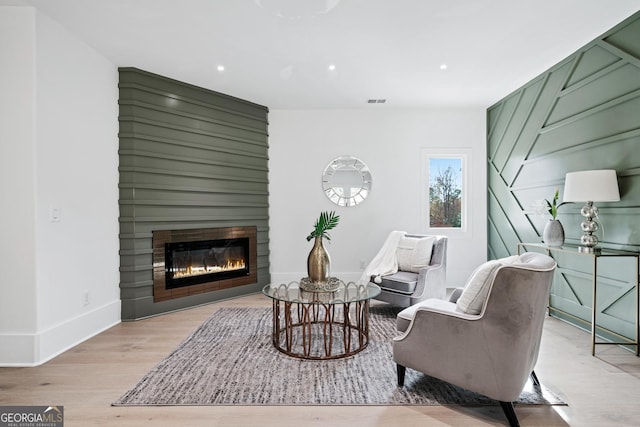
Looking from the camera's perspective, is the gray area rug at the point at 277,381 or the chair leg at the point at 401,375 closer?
the gray area rug at the point at 277,381

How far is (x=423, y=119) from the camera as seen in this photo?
4875 millimetres

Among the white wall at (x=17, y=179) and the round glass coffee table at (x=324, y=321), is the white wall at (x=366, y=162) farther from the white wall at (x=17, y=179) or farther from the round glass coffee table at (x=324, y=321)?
the white wall at (x=17, y=179)

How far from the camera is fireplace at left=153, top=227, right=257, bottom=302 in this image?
3.69 m

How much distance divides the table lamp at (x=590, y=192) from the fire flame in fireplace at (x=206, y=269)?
12.4 ft

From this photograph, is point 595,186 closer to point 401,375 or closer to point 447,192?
point 401,375

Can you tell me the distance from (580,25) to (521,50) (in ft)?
1.56

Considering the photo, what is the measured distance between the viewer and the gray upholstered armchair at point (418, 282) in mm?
3406

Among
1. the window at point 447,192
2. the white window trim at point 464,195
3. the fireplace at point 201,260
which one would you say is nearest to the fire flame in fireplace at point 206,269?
the fireplace at point 201,260

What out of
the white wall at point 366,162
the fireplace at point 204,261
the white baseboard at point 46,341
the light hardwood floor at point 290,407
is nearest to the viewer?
the light hardwood floor at point 290,407

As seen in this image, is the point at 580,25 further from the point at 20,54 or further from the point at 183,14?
the point at 20,54

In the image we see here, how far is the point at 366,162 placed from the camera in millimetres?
4895

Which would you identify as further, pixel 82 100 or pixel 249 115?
pixel 249 115

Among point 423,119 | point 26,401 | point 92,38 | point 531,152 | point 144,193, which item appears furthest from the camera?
point 423,119

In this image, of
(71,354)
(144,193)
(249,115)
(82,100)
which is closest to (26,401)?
(71,354)
